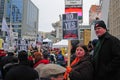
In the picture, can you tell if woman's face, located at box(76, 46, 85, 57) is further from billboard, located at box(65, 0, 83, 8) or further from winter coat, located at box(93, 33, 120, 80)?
billboard, located at box(65, 0, 83, 8)

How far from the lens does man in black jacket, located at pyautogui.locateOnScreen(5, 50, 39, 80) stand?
6711mm

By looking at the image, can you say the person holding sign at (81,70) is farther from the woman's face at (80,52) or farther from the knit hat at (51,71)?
the knit hat at (51,71)

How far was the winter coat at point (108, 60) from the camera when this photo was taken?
5793 millimetres

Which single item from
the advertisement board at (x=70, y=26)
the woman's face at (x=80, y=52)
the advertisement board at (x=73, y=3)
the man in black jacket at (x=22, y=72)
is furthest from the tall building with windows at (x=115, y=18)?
the woman's face at (x=80, y=52)

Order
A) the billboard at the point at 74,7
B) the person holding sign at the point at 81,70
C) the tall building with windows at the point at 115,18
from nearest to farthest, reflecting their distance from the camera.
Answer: the person holding sign at the point at 81,70 < the billboard at the point at 74,7 < the tall building with windows at the point at 115,18

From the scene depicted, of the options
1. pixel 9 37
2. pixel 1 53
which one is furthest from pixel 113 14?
pixel 1 53

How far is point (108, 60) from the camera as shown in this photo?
19.3ft

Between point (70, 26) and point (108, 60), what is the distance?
256 cm

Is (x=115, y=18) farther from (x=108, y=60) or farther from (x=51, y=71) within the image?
(x=51, y=71)

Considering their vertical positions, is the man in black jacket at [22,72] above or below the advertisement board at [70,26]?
below

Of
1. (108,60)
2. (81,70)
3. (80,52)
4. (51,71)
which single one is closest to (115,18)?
(80,52)

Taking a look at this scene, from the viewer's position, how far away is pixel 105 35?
235 inches

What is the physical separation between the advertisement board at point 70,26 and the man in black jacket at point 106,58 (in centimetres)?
225

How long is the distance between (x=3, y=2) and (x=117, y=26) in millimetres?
62797
